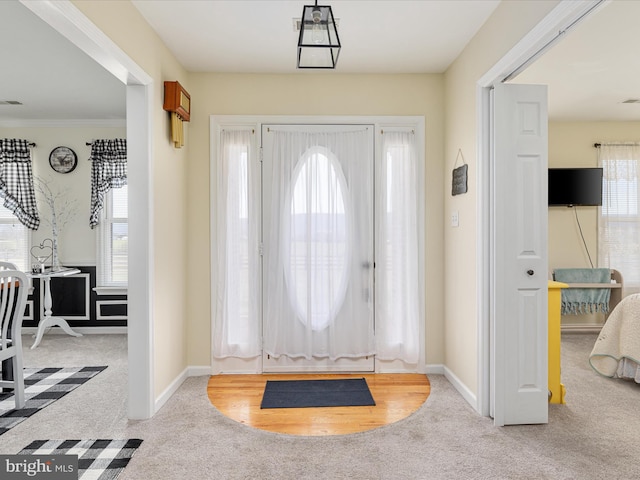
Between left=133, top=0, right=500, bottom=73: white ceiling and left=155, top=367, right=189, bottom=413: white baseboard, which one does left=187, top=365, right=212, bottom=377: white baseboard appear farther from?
left=133, top=0, right=500, bottom=73: white ceiling

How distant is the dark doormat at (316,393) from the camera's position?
3299 mm

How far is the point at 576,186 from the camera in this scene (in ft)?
17.7

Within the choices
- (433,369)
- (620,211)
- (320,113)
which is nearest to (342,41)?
(320,113)

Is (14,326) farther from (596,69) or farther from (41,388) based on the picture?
(596,69)

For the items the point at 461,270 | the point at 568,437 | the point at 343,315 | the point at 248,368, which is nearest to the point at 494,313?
the point at 461,270

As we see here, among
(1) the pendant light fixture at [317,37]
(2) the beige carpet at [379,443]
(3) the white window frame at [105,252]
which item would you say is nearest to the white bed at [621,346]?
(2) the beige carpet at [379,443]

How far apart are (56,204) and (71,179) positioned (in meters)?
0.37

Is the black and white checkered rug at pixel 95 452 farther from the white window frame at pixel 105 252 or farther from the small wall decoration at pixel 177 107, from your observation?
the white window frame at pixel 105 252

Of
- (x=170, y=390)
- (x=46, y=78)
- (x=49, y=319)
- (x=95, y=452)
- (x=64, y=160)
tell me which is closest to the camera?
(x=95, y=452)

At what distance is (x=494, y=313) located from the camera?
293cm

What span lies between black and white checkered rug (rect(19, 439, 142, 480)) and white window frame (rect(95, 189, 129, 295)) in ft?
10.1

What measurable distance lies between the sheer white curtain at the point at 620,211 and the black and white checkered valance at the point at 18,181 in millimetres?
7164

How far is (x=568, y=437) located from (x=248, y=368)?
8.36 ft

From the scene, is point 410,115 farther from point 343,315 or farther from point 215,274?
point 215,274
